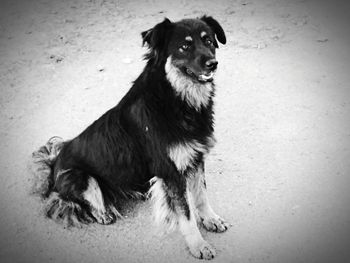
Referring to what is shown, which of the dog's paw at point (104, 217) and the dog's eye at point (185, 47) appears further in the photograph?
the dog's paw at point (104, 217)

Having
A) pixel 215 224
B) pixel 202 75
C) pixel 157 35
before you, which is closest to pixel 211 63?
pixel 202 75

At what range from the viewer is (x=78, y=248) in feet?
12.9

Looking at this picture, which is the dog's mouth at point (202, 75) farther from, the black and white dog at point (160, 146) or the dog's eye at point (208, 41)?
the dog's eye at point (208, 41)

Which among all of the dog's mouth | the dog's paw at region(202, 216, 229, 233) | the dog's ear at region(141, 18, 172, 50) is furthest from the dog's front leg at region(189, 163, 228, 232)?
the dog's ear at region(141, 18, 172, 50)

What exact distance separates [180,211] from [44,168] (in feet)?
6.25

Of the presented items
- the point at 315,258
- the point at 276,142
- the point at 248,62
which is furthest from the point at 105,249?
the point at 248,62

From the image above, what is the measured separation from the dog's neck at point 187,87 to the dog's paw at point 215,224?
1.27 meters

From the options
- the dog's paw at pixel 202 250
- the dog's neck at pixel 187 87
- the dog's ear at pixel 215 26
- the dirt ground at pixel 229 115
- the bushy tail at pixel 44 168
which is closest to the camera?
Result: the dog's neck at pixel 187 87

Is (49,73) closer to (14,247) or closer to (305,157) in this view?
(14,247)

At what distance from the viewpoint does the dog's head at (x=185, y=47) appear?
3480 millimetres

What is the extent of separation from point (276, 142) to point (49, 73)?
15.6ft

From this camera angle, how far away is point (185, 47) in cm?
357

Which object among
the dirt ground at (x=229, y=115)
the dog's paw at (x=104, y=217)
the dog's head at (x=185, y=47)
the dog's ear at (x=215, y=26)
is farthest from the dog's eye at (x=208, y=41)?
the dog's paw at (x=104, y=217)

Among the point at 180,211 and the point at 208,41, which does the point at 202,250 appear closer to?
the point at 180,211
